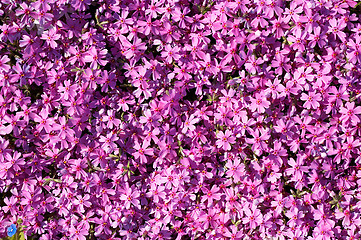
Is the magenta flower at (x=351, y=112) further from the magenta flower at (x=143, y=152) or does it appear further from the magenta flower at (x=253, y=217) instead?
the magenta flower at (x=143, y=152)

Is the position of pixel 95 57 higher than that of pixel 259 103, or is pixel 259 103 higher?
pixel 95 57

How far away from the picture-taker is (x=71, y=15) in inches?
116

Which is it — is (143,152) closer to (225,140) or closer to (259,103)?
(225,140)

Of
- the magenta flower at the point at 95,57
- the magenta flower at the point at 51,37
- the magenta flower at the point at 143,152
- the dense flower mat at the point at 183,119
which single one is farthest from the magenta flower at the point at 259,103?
the magenta flower at the point at 51,37

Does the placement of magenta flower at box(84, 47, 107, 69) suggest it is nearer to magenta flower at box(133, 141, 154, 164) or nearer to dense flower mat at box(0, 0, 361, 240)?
dense flower mat at box(0, 0, 361, 240)

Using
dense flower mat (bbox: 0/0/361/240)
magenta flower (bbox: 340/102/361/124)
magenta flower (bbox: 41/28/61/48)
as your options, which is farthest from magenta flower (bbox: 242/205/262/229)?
magenta flower (bbox: 41/28/61/48)

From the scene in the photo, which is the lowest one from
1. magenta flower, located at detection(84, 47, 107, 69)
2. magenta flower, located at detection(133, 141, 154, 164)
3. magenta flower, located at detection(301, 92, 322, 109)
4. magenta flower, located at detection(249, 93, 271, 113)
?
magenta flower, located at detection(133, 141, 154, 164)

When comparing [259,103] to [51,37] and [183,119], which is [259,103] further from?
[51,37]

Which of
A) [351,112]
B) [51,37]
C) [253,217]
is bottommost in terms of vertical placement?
[253,217]

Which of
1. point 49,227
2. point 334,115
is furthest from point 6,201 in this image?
point 334,115

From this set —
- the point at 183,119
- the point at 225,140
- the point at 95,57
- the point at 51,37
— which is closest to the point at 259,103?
the point at 225,140

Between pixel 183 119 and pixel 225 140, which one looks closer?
pixel 225 140

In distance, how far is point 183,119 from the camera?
3006 millimetres

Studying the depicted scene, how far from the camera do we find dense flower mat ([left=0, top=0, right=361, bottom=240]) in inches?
114
